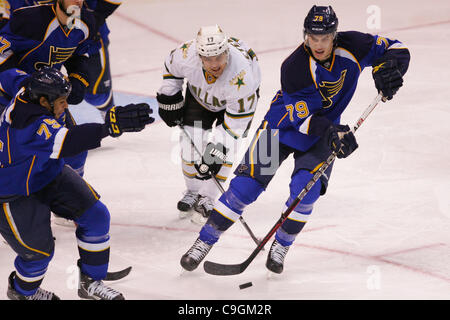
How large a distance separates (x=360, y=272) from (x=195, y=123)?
1.25 metres

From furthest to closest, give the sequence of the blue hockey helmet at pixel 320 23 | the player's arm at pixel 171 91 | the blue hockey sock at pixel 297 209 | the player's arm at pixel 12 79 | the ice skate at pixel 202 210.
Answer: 1. the ice skate at pixel 202 210
2. the player's arm at pixel 171 91
3. the player's arm at pixel 12 79
4. the blue hockey sock at pixel 297 209
5. the blue hockey helmet at pixel 320 23

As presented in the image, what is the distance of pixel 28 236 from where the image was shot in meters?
3.20

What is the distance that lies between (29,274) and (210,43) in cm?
136

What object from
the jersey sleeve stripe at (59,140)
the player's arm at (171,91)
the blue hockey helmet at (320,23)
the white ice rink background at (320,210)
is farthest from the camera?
the player's arm at (171,91)

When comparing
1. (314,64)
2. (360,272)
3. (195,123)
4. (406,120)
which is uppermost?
(314,64)

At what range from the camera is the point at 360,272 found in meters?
3.76

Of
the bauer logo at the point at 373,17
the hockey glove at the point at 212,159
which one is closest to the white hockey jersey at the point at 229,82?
the hockey glove at the point at 212,159

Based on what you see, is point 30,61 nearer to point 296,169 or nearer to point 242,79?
point 242,79

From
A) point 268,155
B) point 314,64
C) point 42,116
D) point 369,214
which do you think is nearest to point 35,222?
point 42,116

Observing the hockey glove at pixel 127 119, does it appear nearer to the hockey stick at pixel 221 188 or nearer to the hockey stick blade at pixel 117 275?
the hockey stick blade at pixel 117 275

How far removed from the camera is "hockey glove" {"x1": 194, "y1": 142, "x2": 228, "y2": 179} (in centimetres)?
405

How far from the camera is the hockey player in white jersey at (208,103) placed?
3885 millimetres

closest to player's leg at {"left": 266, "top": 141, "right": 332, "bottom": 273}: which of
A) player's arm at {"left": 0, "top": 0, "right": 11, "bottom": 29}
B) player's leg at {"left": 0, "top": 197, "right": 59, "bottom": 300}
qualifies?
player's leg at {"left": 0, "top": 197, "right": 59, "bottom": 300}

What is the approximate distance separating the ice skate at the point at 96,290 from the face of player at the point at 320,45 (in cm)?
139
